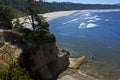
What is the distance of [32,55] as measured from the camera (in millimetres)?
45812

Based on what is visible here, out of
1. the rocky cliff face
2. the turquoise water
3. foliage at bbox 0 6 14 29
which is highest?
foliage at bbox 0 6 14 29

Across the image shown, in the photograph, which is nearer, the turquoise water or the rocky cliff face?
the rocky cliff face

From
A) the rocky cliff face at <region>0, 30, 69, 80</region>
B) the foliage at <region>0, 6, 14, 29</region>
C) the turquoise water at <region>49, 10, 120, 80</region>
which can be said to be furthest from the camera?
the turquoise water at <region>49, 10, 120, 80</region>

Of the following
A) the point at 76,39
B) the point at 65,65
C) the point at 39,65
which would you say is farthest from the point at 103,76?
the point at 76,39

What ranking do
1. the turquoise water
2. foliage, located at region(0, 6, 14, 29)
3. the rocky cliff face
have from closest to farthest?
the rocky cliff face
foliage, located at region(0, 6, 14, 29)
the turquoise water

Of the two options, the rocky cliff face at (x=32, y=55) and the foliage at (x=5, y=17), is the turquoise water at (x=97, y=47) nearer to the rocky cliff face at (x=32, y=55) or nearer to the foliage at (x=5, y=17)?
the rocky cliff face at (x=32, y=55)

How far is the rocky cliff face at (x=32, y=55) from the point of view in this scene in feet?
136

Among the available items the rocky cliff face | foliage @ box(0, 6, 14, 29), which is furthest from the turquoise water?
foliage @ box(0, 6, 14, 29)

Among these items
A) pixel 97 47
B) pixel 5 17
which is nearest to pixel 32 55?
pixel 5 17

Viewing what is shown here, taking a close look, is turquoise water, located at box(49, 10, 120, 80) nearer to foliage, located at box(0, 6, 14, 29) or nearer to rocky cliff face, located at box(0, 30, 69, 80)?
rocky cliff face, located at box(0, 30, 69, 80)

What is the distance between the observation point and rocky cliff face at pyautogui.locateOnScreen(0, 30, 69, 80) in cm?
4147

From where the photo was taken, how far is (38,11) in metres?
53.6

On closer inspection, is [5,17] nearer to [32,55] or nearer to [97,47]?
[32,55]

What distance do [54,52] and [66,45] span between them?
3584 cm
